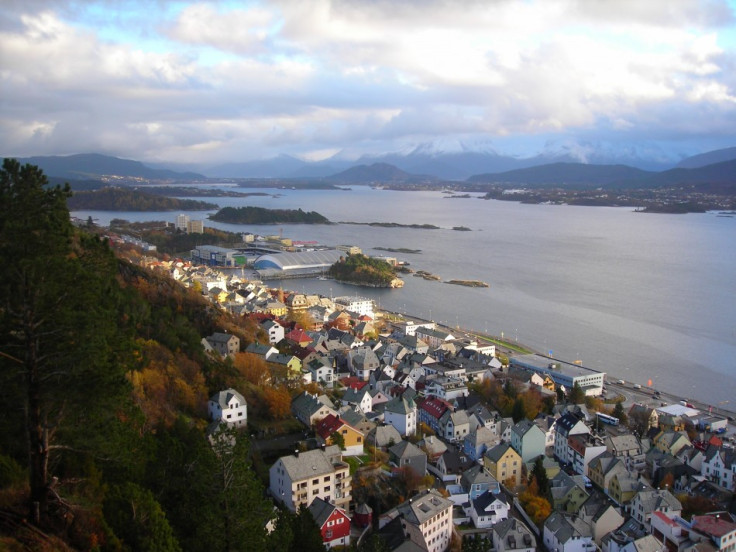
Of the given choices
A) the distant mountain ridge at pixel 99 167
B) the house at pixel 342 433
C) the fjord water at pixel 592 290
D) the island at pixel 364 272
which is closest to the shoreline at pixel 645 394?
the fjord water at pixel 592 290

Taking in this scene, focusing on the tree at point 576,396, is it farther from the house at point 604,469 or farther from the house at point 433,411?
the house at point 433,411

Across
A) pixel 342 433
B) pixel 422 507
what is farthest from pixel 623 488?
pixel 342 433

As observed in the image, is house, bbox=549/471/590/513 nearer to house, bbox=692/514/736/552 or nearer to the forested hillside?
house, bbox=692/514/736/552

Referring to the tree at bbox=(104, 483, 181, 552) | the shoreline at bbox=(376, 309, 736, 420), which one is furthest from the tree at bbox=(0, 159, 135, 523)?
the shoreline at bbox=(376, 309, 736, 420)

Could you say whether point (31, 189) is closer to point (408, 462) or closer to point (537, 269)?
point (408, 462)

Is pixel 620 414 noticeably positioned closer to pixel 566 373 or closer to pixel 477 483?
pixel 566 373
